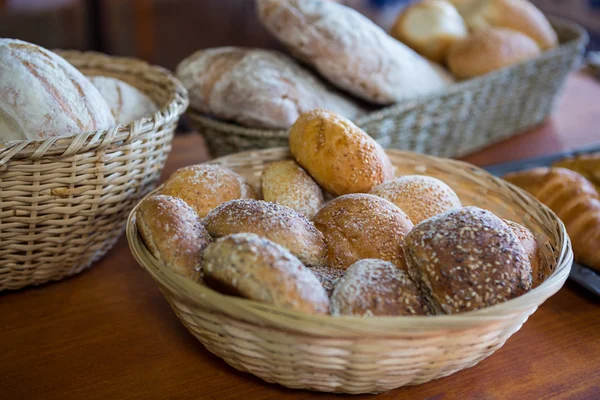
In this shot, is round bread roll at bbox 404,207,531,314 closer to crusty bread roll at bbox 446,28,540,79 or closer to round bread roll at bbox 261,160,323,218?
round bread roll at bbox 261,160,323,218

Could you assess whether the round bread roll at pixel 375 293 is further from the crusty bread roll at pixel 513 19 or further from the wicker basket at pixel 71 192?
the crusty bread roll at pixel 513 19

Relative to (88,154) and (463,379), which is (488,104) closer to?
(463,379)

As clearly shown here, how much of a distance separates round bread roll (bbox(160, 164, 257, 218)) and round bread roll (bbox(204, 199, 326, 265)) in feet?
0.33

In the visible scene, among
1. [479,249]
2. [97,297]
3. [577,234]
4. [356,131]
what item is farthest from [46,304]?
[577,234]

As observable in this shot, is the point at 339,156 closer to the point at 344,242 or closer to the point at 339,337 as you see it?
the point at 344,242

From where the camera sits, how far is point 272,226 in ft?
2.61

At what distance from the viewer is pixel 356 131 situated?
3.37 feet

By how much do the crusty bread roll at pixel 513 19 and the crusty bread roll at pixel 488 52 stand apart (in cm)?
→ 12

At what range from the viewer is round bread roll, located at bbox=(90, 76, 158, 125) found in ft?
3.82

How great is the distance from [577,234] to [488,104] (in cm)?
61

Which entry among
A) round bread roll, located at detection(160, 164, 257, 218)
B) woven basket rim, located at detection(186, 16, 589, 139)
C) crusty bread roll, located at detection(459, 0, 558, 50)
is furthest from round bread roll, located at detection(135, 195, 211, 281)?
crusty bread roll, located at detection(459, 0, 558, 50)

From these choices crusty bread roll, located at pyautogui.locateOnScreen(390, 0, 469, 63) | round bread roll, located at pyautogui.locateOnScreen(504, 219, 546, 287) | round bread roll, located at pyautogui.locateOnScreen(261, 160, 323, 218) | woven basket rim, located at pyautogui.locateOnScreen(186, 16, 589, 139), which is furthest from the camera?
crusty bread roll, located at pyautogui.locateOnScreen(390, 0, 469, 63)

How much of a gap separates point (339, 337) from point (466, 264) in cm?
21

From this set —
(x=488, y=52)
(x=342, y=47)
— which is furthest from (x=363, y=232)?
(x=488, y=52)
